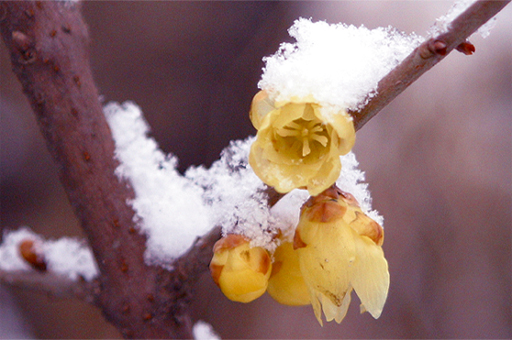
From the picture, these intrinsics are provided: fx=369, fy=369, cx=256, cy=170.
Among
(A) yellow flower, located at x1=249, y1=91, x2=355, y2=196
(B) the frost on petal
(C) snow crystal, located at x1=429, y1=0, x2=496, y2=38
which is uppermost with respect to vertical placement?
(C) snow crystal, located at x1=429, y1=0, x2=496, y2=38

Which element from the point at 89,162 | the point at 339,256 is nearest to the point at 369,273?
the point at 339,256

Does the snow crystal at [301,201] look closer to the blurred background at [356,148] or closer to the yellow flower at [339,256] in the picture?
the yellow flower at [339,256]

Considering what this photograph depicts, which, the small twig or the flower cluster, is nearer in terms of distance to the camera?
the flower cluster

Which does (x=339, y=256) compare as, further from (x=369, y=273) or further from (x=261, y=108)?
(x=261, y=108)

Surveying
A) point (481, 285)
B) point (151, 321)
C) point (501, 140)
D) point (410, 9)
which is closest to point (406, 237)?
point (481, 285)

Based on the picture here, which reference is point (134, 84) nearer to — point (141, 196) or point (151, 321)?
point (141, 196)

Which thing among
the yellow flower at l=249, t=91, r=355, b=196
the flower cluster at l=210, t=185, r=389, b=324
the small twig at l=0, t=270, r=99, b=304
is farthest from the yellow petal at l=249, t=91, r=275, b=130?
the small twig at l=0, t=270, r=99, b=304

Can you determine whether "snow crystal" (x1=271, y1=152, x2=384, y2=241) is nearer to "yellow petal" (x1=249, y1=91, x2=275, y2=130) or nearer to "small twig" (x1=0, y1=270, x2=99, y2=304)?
"yellow petal" (x1=249, y1=91, x2=275, y2=130)
